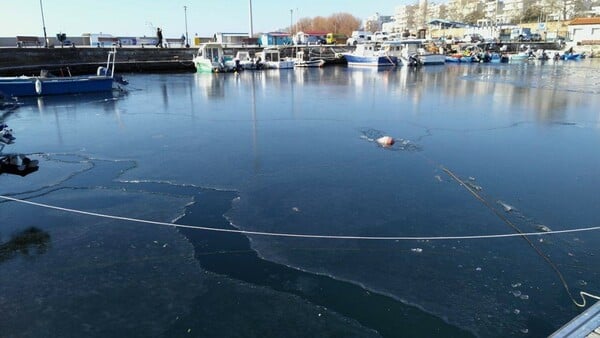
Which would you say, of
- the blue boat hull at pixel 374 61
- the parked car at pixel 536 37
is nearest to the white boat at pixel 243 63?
the blue boat hull at pixel 374 61

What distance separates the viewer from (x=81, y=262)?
174 inches

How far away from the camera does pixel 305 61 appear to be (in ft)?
119

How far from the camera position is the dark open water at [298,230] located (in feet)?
11.9

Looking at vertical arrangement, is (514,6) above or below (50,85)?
above

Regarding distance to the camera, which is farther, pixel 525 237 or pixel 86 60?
pixel 86 60

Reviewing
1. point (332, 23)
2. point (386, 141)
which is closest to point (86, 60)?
point (386, 141)

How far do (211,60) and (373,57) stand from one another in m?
13.2

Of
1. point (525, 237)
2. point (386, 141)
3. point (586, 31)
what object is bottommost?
point (525, 237)

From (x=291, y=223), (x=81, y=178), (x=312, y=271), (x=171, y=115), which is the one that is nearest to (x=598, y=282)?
(x=312, y=271)

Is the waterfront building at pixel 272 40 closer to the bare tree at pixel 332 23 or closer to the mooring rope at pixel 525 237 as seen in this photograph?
the mooring rope at pixel 525 237

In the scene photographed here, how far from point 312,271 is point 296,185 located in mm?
2519

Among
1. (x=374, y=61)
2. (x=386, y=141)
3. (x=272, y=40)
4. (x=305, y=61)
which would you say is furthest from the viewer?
(x=272, y=40)

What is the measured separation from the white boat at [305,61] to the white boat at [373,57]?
2718 millimetres

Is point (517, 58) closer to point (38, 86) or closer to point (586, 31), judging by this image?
point (586, 31)
